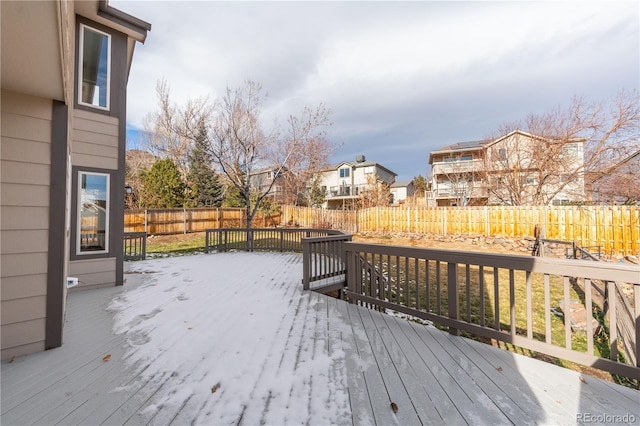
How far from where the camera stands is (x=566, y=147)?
42.5ft

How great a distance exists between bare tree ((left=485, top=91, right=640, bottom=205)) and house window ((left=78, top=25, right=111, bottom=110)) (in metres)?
17.4

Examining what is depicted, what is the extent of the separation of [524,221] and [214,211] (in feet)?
54.2

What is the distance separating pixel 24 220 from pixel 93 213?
2735mm

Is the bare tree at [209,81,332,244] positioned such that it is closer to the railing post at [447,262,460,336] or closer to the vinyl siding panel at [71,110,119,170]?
the vinyl siding panel at [71,110,119,170]

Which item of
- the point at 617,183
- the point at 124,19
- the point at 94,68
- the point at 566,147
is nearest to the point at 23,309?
the point at 94,68

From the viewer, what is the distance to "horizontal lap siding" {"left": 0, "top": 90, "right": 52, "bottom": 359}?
224 centimetres

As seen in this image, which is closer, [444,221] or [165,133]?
[444,221]

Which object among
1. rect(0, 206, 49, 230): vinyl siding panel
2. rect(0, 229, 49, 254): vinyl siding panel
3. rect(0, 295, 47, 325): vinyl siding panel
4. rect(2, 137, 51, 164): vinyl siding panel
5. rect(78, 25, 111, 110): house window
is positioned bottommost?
rect(0, 295, 47, 325): vinyl siding panel

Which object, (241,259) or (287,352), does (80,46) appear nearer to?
(241,259)

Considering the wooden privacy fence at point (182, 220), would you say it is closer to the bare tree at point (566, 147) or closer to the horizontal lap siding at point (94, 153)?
the horizontal lap siding at point (94, 153)

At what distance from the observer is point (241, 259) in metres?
7.71

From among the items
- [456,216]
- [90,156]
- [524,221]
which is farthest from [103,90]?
[524,221]

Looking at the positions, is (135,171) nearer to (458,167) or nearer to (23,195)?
(23,195)

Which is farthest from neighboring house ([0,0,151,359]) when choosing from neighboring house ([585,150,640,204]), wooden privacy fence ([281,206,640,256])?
neighboring house ([585,150,640,204])
